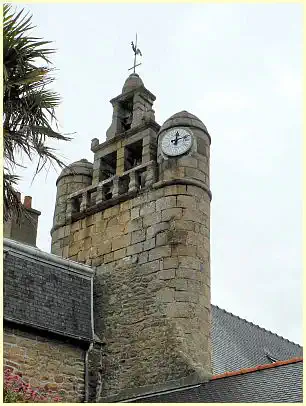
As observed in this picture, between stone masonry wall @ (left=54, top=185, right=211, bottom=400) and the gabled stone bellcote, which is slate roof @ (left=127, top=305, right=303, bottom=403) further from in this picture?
the gabled stone bellcote

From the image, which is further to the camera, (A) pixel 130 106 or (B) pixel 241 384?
(A) pixel 130 106

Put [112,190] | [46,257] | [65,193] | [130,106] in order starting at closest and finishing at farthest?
[46,257] < [112,190] < [65,193] < [130,106]

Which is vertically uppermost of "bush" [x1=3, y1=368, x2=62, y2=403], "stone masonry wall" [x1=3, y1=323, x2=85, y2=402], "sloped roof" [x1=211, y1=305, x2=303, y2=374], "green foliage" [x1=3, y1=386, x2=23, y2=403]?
"sloped roof" [x1=211, y1=305, x2=303, y2=374]

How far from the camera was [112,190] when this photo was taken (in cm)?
1413

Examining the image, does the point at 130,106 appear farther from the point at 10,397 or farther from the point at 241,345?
the point at 10,397

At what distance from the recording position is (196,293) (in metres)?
11.8

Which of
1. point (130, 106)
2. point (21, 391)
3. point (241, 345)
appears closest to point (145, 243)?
point (21, 391)

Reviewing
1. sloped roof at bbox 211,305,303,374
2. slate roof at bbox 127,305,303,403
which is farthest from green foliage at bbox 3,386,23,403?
sloped roof at bbox 211,305,303,374

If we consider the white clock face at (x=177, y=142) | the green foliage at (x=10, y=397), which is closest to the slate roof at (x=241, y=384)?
the green foliage at (x=10, y=397)

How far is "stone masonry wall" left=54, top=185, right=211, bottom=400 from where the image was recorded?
11.3 m

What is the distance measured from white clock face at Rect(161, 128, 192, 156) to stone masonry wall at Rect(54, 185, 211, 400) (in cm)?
81

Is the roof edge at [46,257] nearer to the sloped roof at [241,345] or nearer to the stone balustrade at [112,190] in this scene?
the stone balustrade at [112,190]

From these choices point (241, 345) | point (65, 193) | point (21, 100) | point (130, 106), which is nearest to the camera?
point (21, 100)

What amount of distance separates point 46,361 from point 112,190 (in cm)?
435
